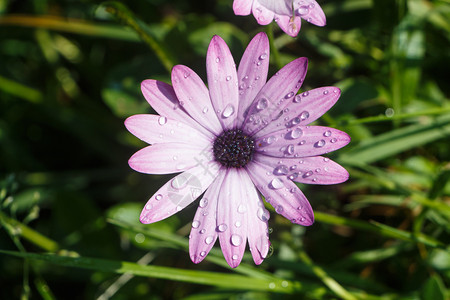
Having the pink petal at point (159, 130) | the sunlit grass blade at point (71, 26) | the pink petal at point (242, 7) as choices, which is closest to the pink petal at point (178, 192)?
the pink petal at point (159, 130)

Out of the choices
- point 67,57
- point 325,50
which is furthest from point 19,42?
point 325,50

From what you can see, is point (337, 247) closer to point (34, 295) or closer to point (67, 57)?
point (34, 295)

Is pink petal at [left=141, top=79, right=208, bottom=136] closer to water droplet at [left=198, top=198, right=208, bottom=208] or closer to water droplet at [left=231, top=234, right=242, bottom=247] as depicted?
water droplet at [left=198, top=198, right=208, bottom=208]

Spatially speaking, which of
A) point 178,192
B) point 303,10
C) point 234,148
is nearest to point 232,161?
point 234,148

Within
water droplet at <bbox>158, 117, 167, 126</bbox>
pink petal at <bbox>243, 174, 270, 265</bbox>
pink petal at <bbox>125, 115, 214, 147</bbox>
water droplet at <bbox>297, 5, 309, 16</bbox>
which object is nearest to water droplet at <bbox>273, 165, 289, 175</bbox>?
pink petal at <bbox>243, 174, 270, 265</bbox>

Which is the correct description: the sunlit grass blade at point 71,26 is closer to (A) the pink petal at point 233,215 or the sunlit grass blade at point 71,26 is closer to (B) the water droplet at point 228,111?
(B) the water droplet at point 228,111

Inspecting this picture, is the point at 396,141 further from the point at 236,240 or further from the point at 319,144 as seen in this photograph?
the point at 236,240

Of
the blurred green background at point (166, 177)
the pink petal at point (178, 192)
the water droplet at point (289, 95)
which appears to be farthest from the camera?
the blurred green background at point (166, 177)
